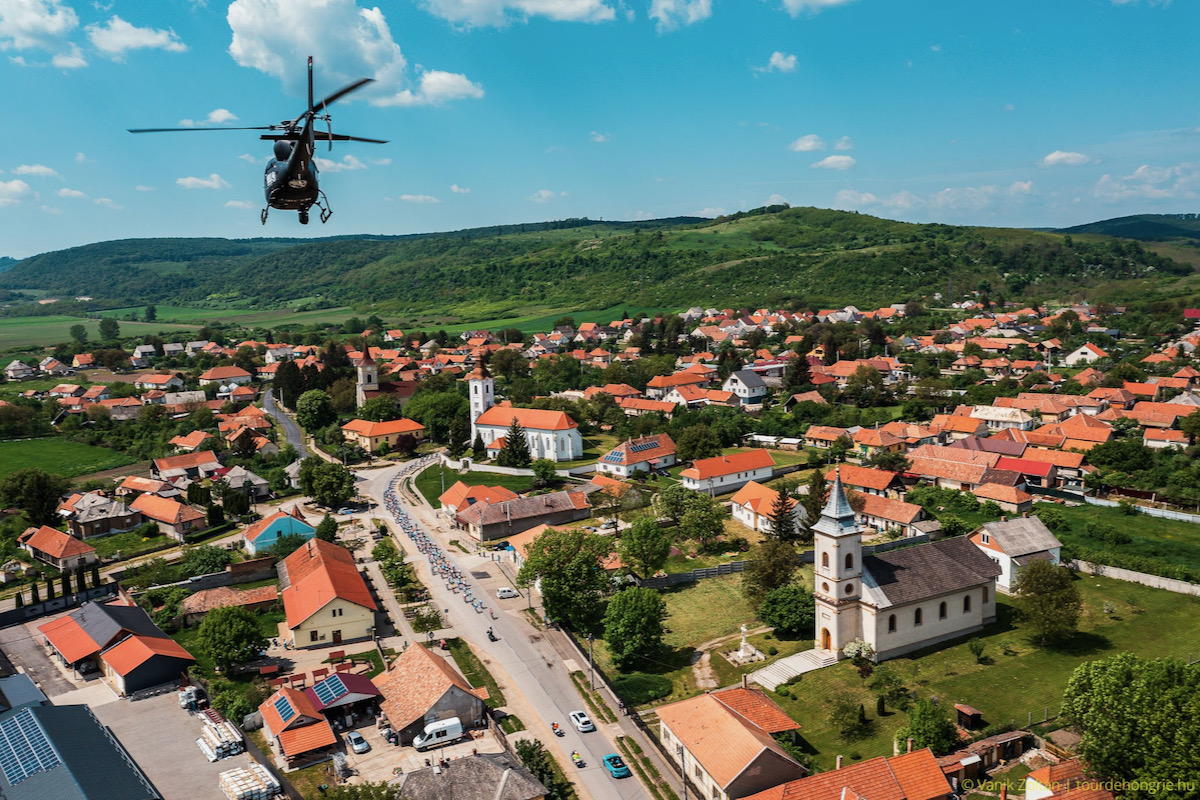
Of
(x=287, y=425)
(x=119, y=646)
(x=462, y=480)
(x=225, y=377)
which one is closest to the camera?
(x=119, y=646)

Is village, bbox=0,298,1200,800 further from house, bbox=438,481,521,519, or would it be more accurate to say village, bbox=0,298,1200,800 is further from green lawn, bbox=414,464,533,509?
green lawn, bbox=414,464,533,509

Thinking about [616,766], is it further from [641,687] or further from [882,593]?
[882,593]

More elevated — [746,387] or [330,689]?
[746,387]

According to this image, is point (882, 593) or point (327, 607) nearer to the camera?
point (882, 593)

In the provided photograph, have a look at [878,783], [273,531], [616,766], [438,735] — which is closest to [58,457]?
[273,531]

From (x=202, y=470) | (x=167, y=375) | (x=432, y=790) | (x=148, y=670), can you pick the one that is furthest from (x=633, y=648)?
(x=167, y=375)

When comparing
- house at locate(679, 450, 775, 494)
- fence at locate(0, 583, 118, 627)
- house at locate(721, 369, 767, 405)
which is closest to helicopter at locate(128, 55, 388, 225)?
fence at locate(0, 583, 118, 627)

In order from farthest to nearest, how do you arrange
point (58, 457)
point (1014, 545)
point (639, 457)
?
1. point (58, 457)
2. point (639, 457)
3. point (1014, 545)
